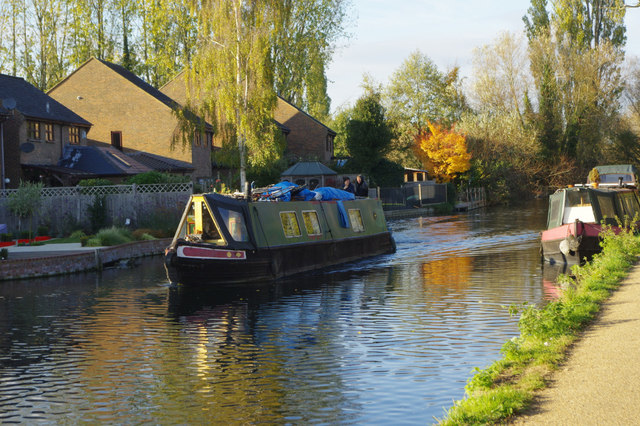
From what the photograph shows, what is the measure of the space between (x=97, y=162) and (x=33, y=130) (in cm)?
359

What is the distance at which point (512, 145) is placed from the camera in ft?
226

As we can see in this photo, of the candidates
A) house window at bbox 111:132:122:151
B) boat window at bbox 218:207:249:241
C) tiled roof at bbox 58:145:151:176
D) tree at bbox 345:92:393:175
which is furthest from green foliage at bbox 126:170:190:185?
tree at bbox 345:92:393:175

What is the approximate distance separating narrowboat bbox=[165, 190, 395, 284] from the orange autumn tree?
39314 mm

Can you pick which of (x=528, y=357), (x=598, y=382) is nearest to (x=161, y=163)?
(x=528, y=357)

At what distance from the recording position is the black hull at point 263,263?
750 inches

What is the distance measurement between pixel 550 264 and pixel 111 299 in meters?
12.0

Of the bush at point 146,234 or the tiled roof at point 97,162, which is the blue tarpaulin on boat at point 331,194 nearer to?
the bush at point 146,234

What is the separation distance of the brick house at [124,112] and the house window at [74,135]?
4.81m

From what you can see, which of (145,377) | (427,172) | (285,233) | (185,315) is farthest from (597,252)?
(427,172)

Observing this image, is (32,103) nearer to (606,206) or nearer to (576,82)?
(606,206)

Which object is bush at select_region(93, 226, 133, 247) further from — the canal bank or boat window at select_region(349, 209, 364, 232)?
boat window at select_region(349, 209, 364, 232)

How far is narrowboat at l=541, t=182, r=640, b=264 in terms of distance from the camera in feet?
67.1

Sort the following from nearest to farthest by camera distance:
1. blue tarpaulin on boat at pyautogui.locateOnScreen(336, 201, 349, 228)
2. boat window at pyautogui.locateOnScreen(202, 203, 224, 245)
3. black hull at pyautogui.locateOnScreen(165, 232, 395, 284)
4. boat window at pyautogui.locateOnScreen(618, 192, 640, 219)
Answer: black hull at pyautogui.locateOnScreen(165, 232, 395, 284) → boat window at pyautogui.locateOnScreen(202, 203, 224, 245) → boat window at pyautogui.locateOnScreen(618, 192, 640, 219) → blue tarpaulin on boat at pyautogui.locateOnScreen(336, 201, 349, 228)

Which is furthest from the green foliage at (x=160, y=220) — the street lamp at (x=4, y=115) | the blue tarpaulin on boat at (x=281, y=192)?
the blue tarpaulin on boat at (x=281, y=192)
